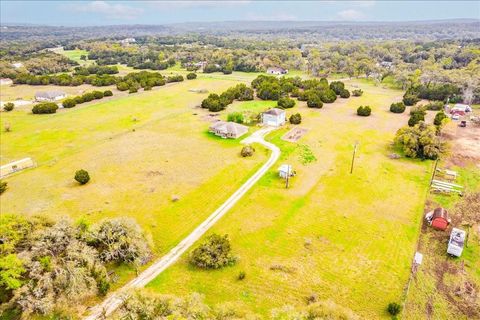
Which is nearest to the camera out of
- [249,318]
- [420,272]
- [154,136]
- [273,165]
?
[249,318]

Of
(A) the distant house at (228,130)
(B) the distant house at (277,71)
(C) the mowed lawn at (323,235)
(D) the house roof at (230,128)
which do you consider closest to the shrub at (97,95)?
(A) the distant house at (228,130)

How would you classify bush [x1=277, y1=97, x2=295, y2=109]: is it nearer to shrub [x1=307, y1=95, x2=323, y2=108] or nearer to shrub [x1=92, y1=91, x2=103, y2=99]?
shrub [x1=307, y1=95, x2=323, y2=108]

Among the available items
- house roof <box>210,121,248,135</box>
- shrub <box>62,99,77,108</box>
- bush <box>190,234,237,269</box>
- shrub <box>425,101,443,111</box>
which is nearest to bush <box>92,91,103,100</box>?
shrub <box>62,99,77,108</box>

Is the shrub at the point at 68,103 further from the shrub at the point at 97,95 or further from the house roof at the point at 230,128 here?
the house roof at the point at 230,128

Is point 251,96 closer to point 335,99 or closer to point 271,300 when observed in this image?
point 335,99

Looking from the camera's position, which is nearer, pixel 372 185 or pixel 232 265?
pixel 232 265

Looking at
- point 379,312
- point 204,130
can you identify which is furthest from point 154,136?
point 379,312
